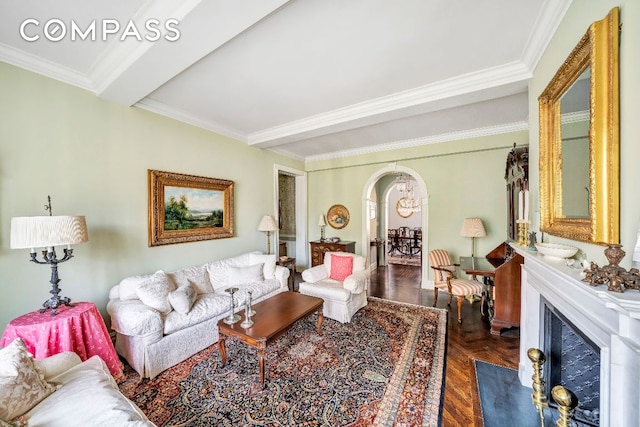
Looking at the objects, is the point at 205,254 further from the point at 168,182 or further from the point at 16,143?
the point at 16,143

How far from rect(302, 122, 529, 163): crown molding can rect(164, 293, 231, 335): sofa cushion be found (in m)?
3.75

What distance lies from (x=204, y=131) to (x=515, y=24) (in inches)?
145

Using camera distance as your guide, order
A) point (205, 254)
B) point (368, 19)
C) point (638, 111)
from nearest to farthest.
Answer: point (638, 111) < point (368, 19) < point (205, 254)

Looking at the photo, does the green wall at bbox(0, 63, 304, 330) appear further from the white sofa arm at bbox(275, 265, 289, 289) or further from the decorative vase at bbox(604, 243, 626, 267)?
the decorative vase at bbox(604, 243, 626, 267)

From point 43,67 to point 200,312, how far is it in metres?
2.73

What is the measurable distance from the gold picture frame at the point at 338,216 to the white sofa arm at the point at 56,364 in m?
4.60

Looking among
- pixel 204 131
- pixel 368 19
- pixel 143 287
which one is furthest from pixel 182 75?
pixel 143 287

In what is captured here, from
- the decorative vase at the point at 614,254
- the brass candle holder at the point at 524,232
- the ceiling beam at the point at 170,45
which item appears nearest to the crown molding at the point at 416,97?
the brass candle holder at the point at 524,232

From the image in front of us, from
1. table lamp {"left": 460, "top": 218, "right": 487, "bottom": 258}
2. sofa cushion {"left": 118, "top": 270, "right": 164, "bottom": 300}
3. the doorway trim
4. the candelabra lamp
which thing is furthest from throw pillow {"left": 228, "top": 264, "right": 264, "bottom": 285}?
table lamp {"left": 460, "top": 218, "right": 487, "bottom": 258}

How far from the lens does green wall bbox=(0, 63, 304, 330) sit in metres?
2.06

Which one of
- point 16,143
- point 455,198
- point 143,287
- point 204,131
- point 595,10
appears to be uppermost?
point 204,131

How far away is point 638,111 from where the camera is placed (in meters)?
0.93

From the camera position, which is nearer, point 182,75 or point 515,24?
point 515,24

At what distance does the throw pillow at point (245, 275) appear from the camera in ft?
11.3
